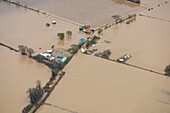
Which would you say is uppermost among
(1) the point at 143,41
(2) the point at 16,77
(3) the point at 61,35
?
(3) the point at 61,35

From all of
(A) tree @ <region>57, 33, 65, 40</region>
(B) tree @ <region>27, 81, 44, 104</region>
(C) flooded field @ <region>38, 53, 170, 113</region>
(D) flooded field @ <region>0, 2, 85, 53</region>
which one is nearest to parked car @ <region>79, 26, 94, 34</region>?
(D) flooded field @ <region>0, 2, 85, 53</region>

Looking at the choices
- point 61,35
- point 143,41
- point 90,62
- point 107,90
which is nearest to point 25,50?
point 61,35

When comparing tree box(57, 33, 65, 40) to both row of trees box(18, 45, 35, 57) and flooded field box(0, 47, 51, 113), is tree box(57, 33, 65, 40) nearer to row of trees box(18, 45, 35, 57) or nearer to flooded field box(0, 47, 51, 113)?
row of trees box(18, 45, 35, 57)

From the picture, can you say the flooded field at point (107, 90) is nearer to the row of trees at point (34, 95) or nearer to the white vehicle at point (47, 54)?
the row of trees at point (34, 95)

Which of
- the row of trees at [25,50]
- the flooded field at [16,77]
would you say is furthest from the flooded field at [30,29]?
the flooded field at [16,77]

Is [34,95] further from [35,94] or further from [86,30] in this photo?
[86,30]

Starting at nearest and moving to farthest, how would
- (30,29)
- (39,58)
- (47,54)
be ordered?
(39,58) → (47,54) → (30,29)

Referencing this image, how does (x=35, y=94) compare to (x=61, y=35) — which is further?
(x=61, y=35)
